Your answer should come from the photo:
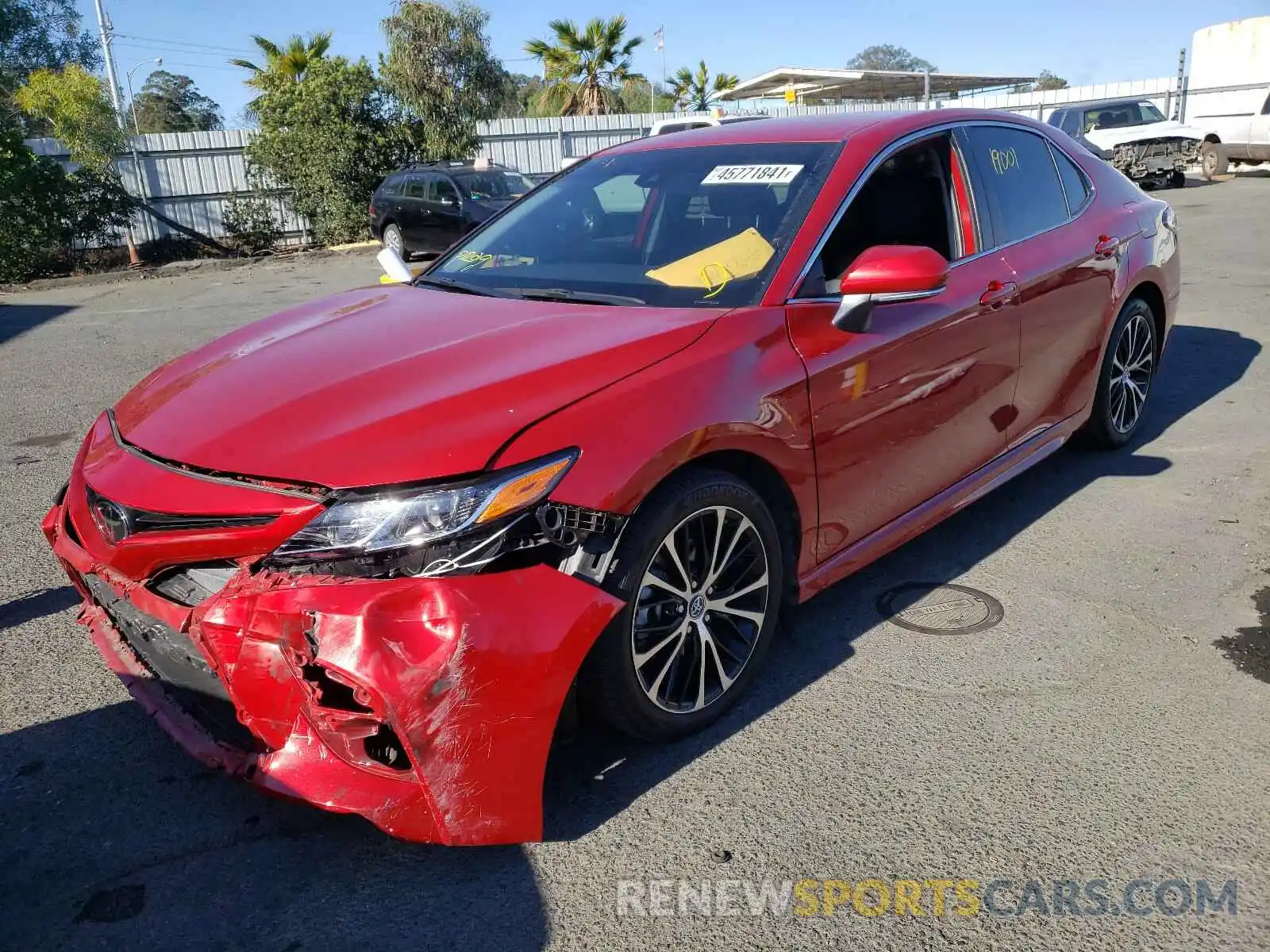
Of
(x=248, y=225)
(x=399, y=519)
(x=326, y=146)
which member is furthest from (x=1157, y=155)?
(x=399, y=519)

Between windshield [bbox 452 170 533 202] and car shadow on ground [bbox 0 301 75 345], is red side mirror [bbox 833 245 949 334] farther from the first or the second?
windshield [bbox 452 170 533 202]

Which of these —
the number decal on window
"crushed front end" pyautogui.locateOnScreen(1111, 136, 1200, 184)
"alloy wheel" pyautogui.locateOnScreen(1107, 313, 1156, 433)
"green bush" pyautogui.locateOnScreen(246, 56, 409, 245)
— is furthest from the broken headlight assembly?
"crushed front end" pyautogui.locateOnScreen(1111, 136, 1200, 184)

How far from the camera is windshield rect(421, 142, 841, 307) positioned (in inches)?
127

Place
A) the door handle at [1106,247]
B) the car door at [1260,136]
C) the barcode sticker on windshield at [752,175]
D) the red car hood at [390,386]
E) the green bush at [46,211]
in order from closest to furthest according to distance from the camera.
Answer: the red car hood at [390,386]
the barcode sticker on windshield at [752,175]
the door handle at [1106,247]
the green bush at [46,211]
the car door at [1260,136]

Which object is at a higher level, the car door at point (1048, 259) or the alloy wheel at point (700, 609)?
the car door at point (1048, 259)

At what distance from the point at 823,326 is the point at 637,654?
1182mm

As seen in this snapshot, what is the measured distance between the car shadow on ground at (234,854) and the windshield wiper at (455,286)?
60.6 inches

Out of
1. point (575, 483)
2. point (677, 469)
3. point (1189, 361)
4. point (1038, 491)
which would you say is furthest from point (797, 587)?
point (1189, 361)

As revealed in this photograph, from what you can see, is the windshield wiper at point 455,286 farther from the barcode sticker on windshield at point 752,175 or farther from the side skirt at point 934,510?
the side skirt at point 934,510

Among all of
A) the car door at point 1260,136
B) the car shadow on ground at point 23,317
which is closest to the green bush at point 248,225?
the car shadow on ground at point 23,317

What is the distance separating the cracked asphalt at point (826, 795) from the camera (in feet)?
7.42

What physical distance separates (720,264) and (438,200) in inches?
585

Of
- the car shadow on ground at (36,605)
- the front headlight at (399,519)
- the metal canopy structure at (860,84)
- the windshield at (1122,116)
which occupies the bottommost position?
the car shadow on ground at (36,605)

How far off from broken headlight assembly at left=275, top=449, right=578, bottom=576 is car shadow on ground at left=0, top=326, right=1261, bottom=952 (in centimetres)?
69
